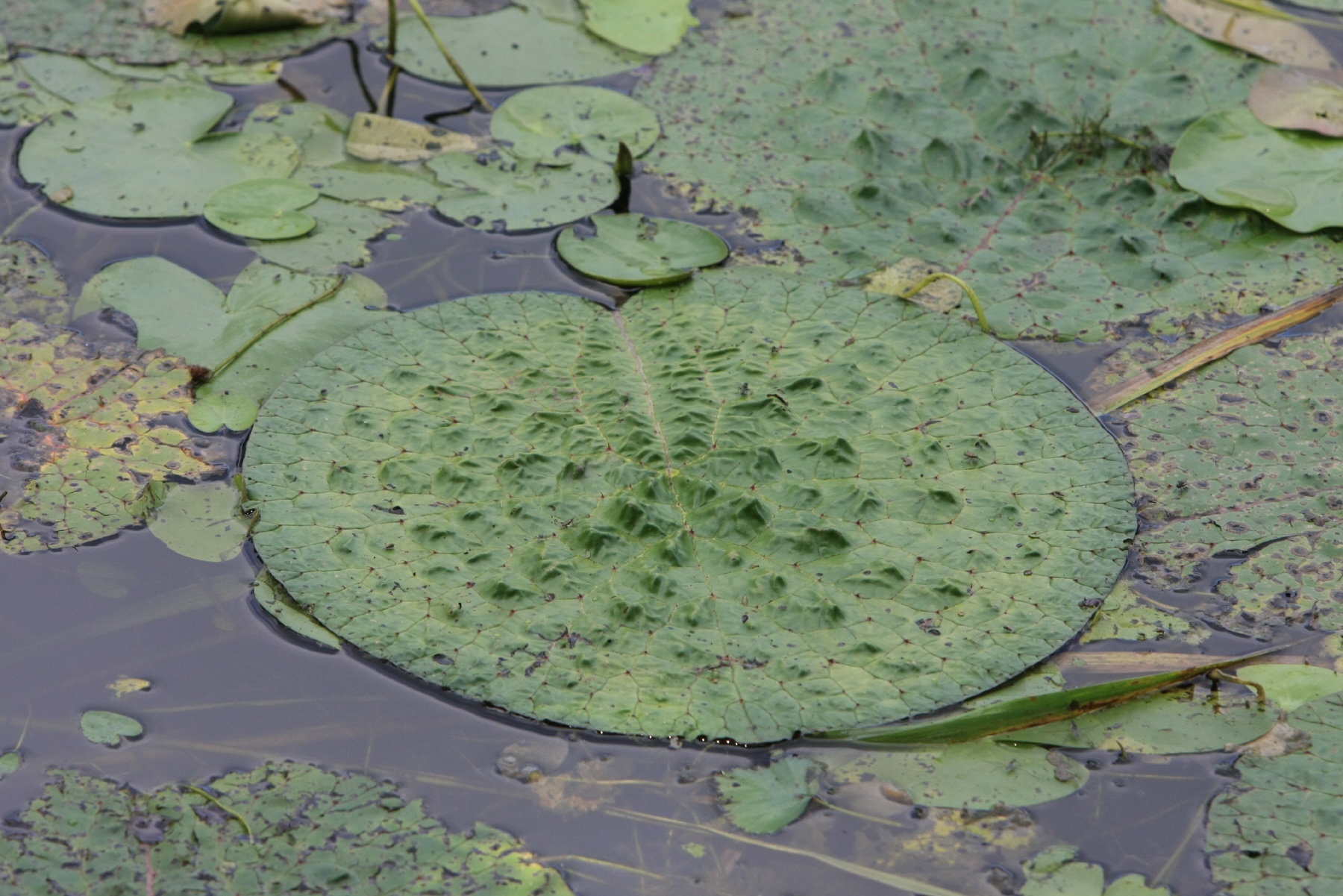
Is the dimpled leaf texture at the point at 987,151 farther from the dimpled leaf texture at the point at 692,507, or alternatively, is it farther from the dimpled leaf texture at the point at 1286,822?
the dimpled leaf texture at the point at 1286,822

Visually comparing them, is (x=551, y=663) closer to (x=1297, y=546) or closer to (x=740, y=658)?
(x=740, y=658)

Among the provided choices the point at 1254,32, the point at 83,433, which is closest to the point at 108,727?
the point at 83,433

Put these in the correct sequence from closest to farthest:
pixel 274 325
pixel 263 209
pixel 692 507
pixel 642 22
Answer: pixel 692 507 < pixel 274 325 < pixel 263 209 < pixel 642 22

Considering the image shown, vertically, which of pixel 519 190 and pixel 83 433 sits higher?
pixel 519 190

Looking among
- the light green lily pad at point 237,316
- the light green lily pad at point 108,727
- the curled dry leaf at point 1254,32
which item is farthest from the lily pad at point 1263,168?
the light green lily pad at point 108,727

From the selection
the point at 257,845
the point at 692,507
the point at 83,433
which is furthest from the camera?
the point at 83,433

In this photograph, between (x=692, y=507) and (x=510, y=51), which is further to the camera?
(x=510, y=51)

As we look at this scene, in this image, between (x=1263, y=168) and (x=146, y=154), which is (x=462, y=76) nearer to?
(x=146, y=154)
